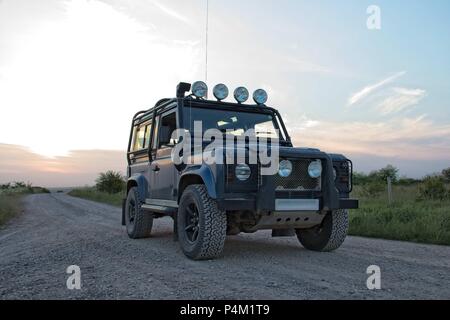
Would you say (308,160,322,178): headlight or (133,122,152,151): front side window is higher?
(133,122,152,151): front side window

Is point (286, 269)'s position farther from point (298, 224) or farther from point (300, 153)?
point (300, 153)

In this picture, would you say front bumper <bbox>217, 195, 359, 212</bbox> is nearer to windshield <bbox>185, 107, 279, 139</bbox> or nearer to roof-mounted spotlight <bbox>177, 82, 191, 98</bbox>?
windshield <bbox>185, 107, 279, 139</bbox>

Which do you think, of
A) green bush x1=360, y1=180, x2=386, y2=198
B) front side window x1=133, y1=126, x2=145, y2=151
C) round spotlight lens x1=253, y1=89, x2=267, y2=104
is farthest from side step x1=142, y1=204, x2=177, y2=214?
green bush x1=360, y1=180, x2=386, y2=198

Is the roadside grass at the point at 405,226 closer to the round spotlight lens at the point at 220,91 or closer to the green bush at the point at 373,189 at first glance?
the round spotlight lens at the point at 220,91

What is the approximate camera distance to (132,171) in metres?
8.40

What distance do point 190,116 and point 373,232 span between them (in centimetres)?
445

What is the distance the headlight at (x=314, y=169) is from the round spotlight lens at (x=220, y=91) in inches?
82.0

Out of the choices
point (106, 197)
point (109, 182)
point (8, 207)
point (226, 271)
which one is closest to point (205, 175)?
point (226, 271)

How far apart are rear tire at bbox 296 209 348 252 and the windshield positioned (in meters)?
1.63

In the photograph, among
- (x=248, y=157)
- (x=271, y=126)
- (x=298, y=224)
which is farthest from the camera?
(x=271, y=126)

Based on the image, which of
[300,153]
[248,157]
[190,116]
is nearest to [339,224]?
[300,153]

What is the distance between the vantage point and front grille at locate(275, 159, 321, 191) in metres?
5.19

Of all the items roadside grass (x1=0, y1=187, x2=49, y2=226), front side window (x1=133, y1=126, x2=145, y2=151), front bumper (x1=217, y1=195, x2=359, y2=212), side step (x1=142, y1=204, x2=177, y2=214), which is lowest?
roadside grass (x1=0, y1=187, x2=49, y2=226)
